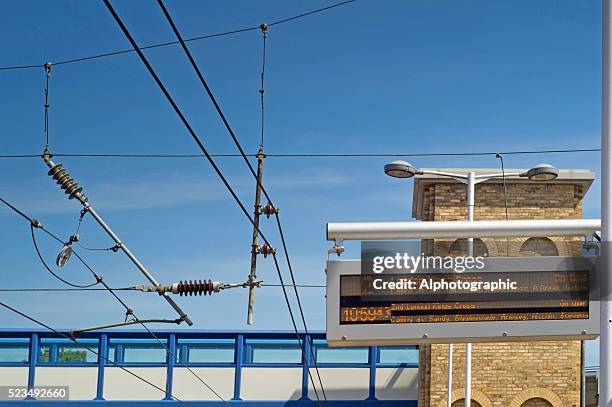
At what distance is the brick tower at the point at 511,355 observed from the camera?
101ft

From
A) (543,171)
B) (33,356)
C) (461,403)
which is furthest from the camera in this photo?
(33,356)

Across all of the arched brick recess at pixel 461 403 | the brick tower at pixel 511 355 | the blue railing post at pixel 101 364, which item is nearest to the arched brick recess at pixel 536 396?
the brick tower at pixel 511 355

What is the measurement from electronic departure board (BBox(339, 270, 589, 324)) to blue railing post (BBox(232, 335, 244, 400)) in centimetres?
2065

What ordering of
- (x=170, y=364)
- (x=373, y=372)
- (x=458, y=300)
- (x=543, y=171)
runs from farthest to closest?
(x=170, y=364)
(x=373, y=372)
(x=543, y=171)
(x=458, y=300)

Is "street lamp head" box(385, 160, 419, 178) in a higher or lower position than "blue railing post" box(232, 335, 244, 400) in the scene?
higher

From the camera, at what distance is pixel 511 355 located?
30953 millimetres

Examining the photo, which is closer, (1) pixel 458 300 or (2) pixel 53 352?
(1) pixel 458 300

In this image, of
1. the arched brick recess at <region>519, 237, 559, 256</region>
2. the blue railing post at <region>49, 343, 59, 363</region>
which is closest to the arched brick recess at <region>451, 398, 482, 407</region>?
the blue railing post at <region>49, 343, 59, 363</region>

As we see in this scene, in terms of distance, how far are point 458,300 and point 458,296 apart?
4cm

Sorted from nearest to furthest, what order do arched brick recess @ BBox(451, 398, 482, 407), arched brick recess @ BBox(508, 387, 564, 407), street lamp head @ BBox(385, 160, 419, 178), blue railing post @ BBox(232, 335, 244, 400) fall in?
street lamp head @ BBox(385, 160, 419, 178)
arched brick recess @ BBox(451, 398, 482, 407)
arched brick recess @ BBox(508, 387, 564, 407)
blue railing post @ BBox(232, 335, 244, 400)

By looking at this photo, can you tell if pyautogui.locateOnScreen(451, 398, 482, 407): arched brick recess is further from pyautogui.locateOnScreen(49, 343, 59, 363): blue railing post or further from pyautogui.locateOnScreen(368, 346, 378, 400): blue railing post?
pyautogui.locateOnScreen(49, 343, 59, 363): blue railing post

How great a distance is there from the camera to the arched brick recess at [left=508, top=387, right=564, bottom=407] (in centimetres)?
3075

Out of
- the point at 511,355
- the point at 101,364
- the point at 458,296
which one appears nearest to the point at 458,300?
the point at 458,296

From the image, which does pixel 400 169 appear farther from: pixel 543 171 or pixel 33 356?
pixel 33 356
